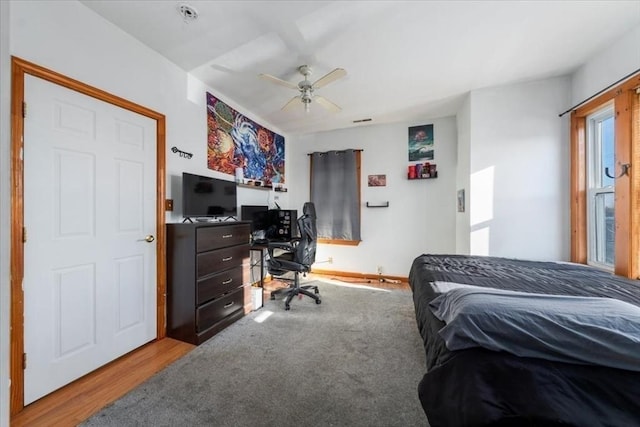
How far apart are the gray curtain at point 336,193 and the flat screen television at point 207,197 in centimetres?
183

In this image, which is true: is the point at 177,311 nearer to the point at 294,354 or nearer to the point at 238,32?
the point at 294,354

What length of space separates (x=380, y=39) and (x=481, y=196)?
210 centimetres

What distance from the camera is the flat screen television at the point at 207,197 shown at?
2.36 m

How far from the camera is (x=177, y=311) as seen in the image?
223 cm

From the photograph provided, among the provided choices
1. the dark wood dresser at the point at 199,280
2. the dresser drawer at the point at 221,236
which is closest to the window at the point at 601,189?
the dresser drawer at the point at 221,236

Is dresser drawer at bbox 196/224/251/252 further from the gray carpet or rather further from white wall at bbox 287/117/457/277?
white wall at bbox 287/117/457/277

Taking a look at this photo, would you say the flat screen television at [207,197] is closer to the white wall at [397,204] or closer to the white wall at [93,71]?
the white wall at [93,71]

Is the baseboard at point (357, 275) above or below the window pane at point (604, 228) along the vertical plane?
below

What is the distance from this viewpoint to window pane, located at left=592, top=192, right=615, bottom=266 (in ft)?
7.52

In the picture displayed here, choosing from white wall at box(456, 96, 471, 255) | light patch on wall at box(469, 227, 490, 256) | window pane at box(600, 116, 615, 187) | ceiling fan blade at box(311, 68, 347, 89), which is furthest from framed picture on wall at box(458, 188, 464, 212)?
ceiling fan blade at box(311, 68, 347, 89)

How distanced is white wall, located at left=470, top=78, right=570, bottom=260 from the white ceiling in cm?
24

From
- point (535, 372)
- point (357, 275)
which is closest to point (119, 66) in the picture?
point (535, 372)

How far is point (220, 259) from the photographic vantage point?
2.38 meters

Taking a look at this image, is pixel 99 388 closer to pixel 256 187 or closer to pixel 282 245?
pixel 282 245
